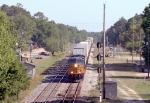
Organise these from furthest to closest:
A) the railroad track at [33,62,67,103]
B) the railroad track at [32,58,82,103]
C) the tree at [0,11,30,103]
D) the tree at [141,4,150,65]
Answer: the tree at [141,4,150,65]
the railroad track at [33,62,67,103]
the railroad track at [32,58,82,103]
the tree at [0,11,30,103]

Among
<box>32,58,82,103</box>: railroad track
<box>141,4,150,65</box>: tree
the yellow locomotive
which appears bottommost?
<box>32,58,82,103</box>: railroad track

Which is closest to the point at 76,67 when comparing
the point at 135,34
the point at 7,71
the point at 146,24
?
the point at 7,71

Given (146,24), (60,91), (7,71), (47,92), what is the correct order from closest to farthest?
(7,71), (47,92), (60,91), (146,24)

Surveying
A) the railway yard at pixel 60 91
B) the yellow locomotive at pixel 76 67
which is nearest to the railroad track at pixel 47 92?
the railway yard at pixel 60 91

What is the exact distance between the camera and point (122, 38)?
130 m

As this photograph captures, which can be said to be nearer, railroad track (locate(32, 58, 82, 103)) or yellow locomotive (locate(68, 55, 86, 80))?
railroad track (locate(32, 58, 82, 103))

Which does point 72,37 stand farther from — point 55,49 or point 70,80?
point 70,80

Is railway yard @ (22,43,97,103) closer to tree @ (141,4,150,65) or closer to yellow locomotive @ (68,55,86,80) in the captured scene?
yellow locomotive @ (68,55,86,80)

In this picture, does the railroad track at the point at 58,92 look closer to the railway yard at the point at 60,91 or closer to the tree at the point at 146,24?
the railway yard at the point at 60,91

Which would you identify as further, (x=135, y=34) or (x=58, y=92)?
(x=135, y=34)

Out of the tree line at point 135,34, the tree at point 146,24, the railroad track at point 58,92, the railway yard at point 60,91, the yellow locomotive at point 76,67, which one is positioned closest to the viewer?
the railroad track at point 58,92

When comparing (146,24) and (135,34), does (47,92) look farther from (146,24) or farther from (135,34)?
(135,34)

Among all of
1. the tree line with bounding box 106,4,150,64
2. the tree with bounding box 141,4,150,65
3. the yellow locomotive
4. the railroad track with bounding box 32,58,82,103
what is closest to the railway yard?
the railroad track with bounding box 32,58,82,103

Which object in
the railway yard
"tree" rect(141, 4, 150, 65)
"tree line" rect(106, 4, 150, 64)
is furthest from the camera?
"tree line" rect(106, 4, 150, 64)
